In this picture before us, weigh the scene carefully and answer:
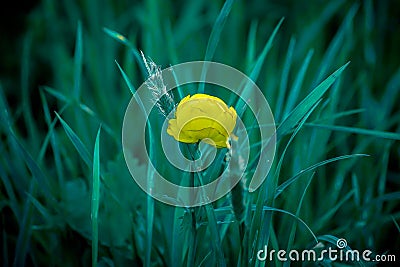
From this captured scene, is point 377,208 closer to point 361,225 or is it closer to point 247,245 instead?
point 361,225

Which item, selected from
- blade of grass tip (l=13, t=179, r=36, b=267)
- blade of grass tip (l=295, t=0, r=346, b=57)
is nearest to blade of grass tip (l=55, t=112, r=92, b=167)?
blade of grass tip (l=13, t=179, r=36, b=267)

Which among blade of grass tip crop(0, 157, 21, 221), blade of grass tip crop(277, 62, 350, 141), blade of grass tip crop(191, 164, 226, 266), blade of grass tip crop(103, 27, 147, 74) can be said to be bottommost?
blade of grass tip crop(191, 164, 226, 266)

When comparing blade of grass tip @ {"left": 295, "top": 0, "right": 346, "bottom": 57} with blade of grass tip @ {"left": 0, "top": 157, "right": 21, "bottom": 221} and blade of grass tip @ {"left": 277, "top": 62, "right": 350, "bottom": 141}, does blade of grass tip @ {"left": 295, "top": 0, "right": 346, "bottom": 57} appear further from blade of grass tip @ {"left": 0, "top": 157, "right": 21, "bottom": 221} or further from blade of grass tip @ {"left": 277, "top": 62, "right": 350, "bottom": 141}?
blade of grass tip @ {"left": 0, "top": 157, "right": 21, "bottom": 221}

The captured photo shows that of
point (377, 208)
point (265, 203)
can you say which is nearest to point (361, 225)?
point (377, 208)

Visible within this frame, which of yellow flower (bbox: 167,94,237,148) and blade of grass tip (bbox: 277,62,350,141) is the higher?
blade of grass tip (bbox: 277,62,350,141)

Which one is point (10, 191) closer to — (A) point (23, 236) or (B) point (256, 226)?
(A) point (23, 236)

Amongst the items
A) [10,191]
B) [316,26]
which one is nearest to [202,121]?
[10,191]

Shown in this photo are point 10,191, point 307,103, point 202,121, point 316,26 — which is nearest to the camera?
point 202,121

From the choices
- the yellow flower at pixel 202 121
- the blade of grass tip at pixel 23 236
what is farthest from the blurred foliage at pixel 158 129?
the yellow flower at pixel 202 121

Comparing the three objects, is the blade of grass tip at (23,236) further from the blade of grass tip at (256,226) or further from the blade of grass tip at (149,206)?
the blade of grass tip at (256,226)
